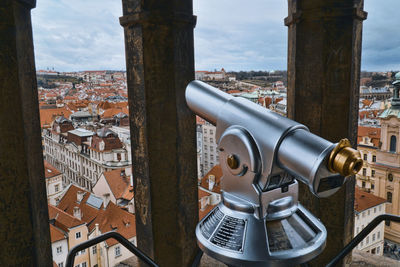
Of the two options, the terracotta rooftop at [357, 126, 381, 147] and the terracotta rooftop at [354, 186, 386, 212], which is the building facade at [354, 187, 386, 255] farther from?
the terracotta rooftop at [357, 126, 381, 147]

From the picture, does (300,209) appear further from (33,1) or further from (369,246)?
(369,246)

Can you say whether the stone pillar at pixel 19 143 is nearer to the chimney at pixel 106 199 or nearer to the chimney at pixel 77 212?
the chimney at pixel 77 212

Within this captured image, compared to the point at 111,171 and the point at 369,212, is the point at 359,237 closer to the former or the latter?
the point at 111,171

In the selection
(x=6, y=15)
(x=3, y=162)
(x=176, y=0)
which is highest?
(x=176, y=0)

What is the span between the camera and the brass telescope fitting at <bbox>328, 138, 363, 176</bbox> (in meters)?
0.70

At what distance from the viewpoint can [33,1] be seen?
3.69 ft

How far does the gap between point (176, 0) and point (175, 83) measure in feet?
1.17

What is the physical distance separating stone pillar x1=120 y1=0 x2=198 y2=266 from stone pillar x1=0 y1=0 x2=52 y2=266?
0.47m

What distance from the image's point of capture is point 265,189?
2.75 feet

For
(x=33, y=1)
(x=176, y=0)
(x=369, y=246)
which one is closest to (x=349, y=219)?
(x=176, y=0)

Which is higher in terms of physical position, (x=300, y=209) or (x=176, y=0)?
(x=176, y=0)

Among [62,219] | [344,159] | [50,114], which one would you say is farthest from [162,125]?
[50,114]

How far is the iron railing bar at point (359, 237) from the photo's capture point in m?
1.10

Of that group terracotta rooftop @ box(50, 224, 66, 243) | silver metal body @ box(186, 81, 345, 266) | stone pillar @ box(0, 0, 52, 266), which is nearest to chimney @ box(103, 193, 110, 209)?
terracotta rooftop @ box(50, 224, 66, 243)
